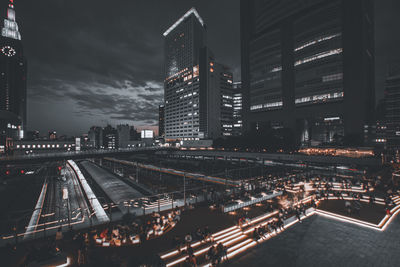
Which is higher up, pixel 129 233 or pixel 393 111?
pixel 393 111

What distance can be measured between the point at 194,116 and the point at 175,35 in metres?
72.8

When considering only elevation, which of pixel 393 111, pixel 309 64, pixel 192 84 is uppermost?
pixel 192 84

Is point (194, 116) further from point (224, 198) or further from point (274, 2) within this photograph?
point (224, 198)

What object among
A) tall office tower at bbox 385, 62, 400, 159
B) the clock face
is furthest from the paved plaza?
the clock face

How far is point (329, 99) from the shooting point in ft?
208

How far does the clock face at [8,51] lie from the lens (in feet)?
377

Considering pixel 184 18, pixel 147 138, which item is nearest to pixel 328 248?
pixel 147 138

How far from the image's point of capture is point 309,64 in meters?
67.8

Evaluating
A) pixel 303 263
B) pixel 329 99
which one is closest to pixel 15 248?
pixel 303 263

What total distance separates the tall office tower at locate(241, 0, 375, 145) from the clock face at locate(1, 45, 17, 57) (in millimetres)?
159344

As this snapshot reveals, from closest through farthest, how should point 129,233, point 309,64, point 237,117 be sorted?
point 129,233
point 309,64
point 237,117

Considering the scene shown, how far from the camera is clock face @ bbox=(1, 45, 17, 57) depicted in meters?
115

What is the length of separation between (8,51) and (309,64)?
186891mm

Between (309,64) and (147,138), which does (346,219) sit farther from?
(147,138)
